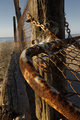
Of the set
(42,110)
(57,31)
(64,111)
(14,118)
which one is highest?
(57,31)

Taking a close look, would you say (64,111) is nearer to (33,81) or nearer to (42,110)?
(33,81)

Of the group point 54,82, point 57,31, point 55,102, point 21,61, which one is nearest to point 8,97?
point 54,82

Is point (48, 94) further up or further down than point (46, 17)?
further down

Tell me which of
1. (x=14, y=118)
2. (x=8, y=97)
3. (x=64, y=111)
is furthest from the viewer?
(x=8, y=97)

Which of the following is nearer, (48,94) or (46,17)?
(48,94)

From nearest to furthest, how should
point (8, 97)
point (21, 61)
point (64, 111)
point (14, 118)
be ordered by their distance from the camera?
point (64, 111) → point (21, 61) → point (14, 118) → point (8, 97)

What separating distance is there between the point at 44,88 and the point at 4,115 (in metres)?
1.56

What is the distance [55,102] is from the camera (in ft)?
1.27

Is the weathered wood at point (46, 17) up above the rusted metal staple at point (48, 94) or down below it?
above

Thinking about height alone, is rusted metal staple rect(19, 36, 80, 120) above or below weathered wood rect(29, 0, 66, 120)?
below

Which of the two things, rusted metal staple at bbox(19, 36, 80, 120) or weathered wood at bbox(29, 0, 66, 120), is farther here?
weathered wood at bbox(29, 0, 66, 120)

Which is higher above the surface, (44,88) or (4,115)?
(44,88)

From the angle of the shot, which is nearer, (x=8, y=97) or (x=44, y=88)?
(x=44, y=88)

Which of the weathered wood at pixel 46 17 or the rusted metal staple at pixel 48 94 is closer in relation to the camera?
the rusted metal staple at pixel 48 94
